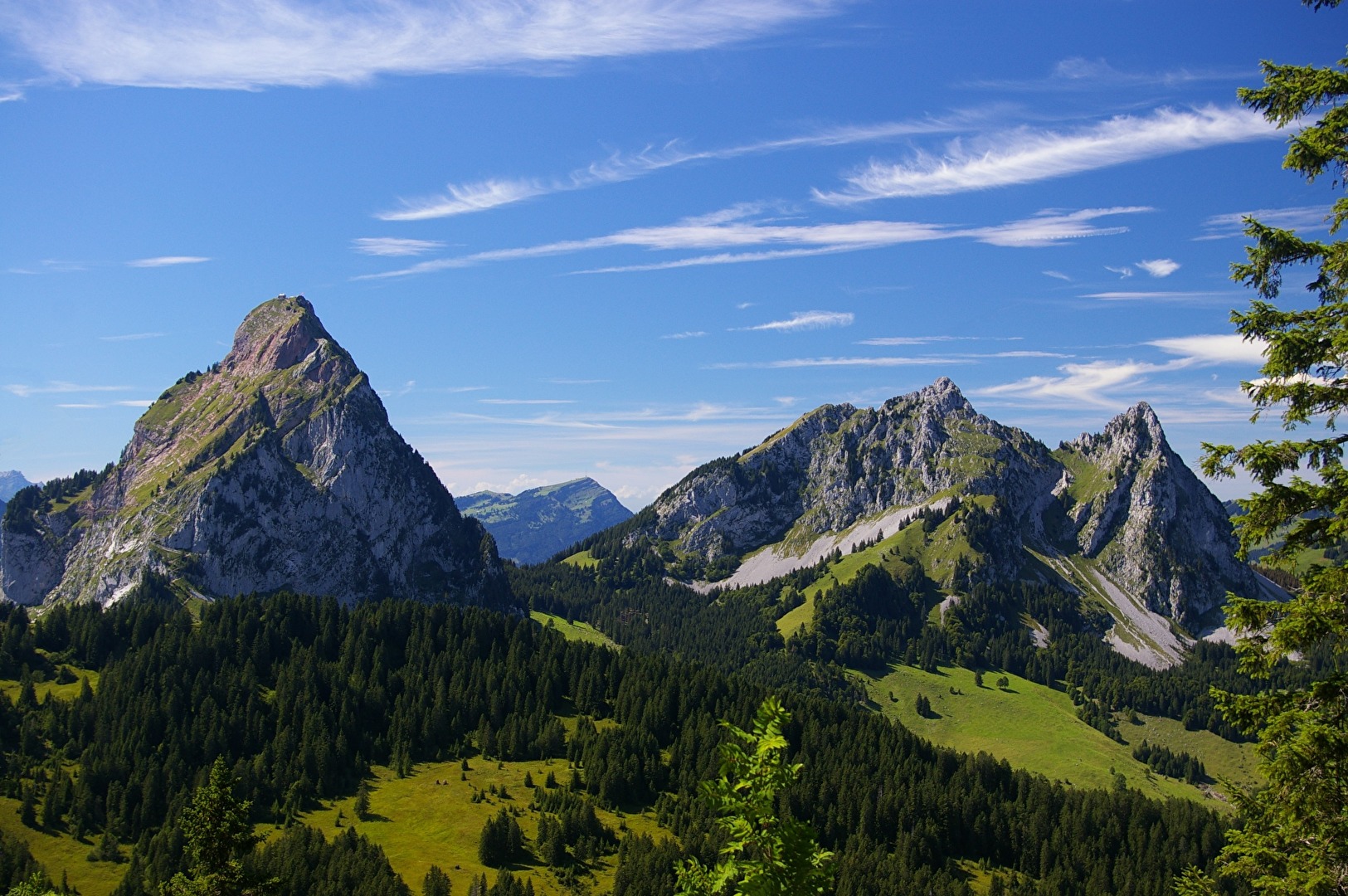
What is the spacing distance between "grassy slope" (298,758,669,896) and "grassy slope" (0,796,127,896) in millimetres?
32890

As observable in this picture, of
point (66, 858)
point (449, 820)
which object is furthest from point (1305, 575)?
point (66, 858)

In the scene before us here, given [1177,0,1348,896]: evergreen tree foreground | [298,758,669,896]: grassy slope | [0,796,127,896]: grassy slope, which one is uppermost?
[1177,0,1348,896]: evergreen tree foreground

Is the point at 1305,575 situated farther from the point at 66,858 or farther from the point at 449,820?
the point at 66,858

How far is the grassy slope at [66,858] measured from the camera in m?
142

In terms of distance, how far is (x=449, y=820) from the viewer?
16788cm

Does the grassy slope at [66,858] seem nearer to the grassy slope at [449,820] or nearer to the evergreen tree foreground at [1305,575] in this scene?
the grassy slope at [449,820]

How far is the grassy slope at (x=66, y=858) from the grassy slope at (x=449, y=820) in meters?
32.9

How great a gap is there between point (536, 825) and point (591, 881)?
21.1m

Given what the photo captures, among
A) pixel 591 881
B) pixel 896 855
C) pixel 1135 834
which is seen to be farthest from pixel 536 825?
pixel 1135 834

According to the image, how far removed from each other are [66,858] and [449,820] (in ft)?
207

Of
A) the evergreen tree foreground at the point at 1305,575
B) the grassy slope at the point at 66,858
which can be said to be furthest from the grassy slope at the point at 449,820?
the evergreen tree foreground at the point at 1305,575

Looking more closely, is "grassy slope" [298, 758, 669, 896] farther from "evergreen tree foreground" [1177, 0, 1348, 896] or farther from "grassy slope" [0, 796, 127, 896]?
"evergreen tree foreground" [1177, 0, 1348, 896]

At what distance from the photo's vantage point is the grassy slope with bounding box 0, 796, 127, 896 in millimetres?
142250

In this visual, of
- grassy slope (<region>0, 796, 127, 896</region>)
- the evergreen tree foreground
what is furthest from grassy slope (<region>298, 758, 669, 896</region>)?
the evergreen tree foreground
